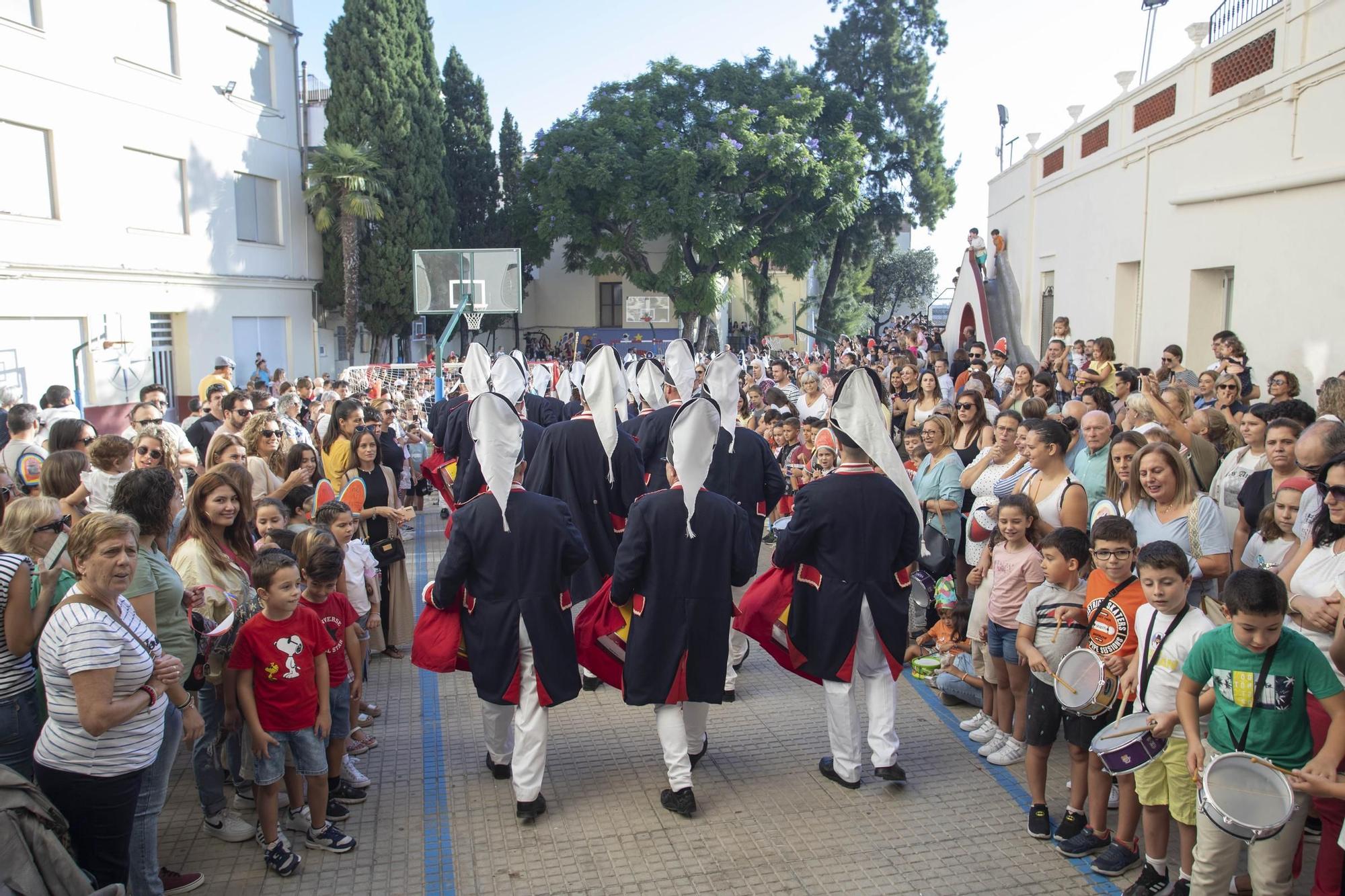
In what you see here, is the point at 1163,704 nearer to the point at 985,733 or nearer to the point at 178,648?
the point at 985,733

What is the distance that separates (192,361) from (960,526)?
61.7 feet

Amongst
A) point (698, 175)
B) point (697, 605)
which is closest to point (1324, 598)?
point (697, 605)

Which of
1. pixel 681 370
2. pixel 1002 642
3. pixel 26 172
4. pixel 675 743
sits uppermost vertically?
pixel 26 172

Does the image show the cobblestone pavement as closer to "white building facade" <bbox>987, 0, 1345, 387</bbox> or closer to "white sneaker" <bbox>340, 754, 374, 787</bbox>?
"white sneaker" <bbox>340, 754, 374, 787</bbox>

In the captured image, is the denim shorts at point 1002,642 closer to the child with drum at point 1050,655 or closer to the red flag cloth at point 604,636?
the child with drum at point 1050,655

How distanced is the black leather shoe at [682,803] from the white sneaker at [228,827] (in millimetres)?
1980

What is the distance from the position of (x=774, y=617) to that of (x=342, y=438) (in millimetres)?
3627

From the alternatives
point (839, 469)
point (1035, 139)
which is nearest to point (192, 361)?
point (1035, 139)

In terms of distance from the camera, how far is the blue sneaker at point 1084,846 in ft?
14.4

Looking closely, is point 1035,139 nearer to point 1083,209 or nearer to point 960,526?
point 1083,209

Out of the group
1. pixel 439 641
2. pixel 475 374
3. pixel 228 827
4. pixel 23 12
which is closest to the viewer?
pixel 228 827

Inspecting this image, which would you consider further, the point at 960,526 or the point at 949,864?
the point at 960,526

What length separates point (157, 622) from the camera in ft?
13.2

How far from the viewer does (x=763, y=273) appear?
3516cm
